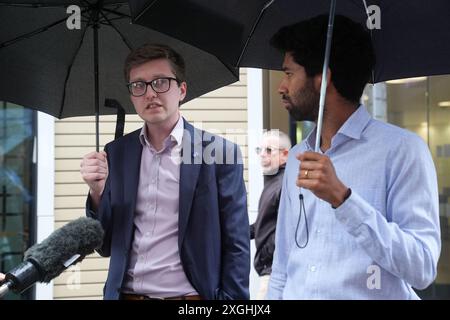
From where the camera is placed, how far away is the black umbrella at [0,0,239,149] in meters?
2.88

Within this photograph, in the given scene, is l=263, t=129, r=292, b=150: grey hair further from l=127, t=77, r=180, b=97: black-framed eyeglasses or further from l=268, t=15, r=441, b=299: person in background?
l=268, t=15, r=441, b=299: person in background

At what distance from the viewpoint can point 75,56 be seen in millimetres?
3012

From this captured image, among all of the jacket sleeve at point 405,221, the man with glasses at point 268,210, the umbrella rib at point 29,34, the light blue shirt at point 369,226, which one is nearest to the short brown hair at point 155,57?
the umbrella rib at point 29,34

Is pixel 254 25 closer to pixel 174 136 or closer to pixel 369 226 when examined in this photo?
pixel 174 136

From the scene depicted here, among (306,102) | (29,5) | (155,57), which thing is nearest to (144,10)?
(155,57)

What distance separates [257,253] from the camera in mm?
3721

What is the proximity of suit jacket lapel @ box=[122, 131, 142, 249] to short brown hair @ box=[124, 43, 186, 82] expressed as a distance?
280 mm

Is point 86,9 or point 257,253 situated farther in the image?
point 257,253

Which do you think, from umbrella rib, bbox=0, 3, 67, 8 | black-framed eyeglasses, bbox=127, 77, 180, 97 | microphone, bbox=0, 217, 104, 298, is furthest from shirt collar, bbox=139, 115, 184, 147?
umbrella rib, bbox=0, 3, 67, 8
